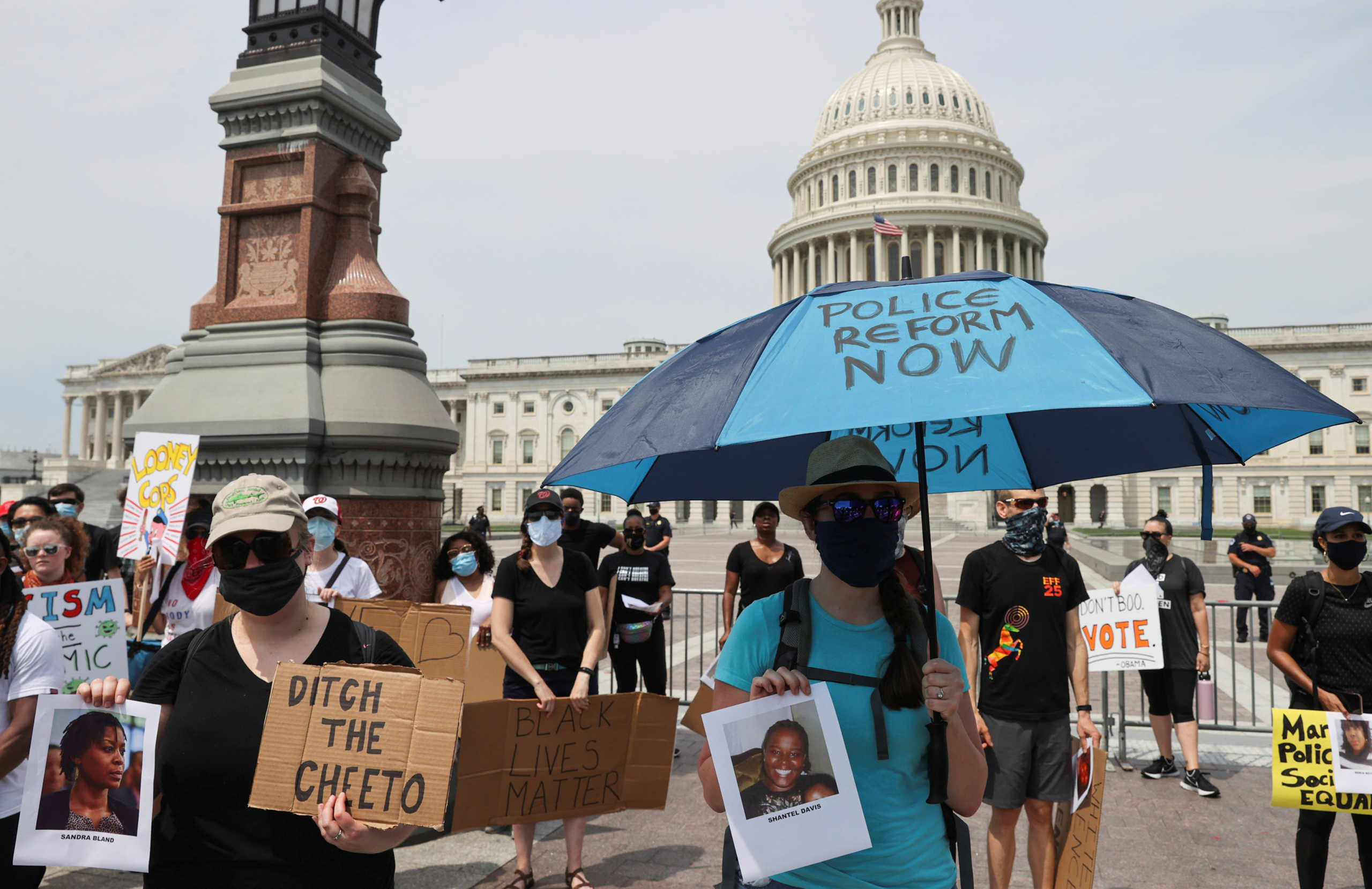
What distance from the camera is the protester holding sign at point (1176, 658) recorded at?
6898mm

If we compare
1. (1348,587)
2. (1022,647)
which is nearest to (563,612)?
(1022,647)

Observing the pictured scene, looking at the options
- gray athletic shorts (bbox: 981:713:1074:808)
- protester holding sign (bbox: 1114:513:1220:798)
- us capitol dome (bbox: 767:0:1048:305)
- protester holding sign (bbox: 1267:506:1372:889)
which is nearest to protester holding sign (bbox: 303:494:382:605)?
gray athletic shorts (bbox: 981:713:1074:808)

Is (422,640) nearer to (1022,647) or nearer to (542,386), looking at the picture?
(1022,647)

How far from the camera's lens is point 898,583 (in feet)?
8.46

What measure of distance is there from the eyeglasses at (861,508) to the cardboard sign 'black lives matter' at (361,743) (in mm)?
1120

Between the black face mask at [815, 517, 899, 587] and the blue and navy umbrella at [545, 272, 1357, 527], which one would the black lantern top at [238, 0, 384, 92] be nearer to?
the blue and navy umbrella at [545, 272, 1357, 527]

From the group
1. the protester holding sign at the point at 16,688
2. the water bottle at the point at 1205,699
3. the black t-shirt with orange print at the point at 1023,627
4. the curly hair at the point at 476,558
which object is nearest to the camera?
the protester holding sign at the point at 16,688

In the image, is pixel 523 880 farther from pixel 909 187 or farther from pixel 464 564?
pixel 909 187

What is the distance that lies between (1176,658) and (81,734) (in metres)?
6.98

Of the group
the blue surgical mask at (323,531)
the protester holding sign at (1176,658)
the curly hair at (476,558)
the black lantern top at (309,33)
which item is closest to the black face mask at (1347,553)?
the protester holding sign at (1176,658)

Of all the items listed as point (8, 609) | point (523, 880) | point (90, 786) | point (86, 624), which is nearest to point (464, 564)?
point (523, 880)

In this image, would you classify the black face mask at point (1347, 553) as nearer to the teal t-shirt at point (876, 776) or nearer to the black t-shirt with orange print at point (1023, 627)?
the black t-shirt with orange print at point (1023, 627)

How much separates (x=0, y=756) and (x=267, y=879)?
1.11 m

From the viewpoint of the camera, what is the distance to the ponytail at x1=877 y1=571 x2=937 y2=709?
2420mm
